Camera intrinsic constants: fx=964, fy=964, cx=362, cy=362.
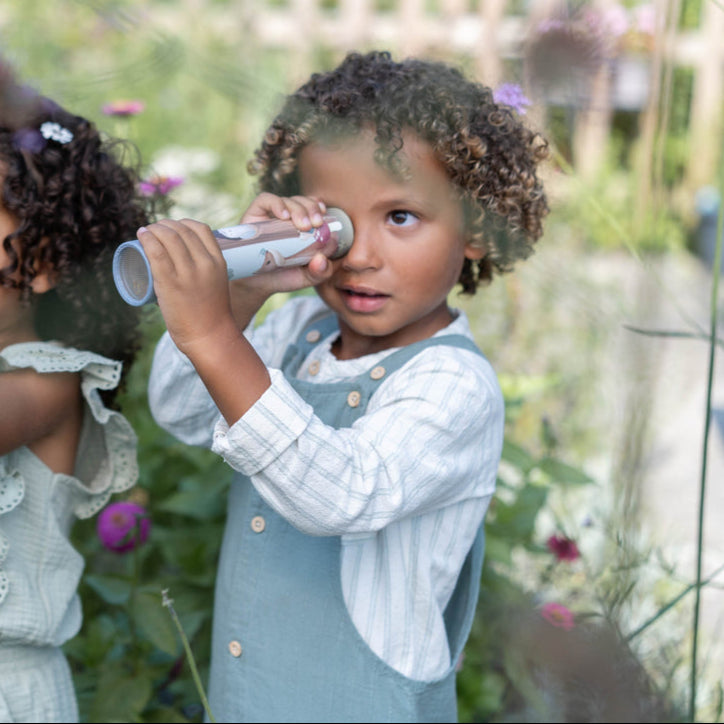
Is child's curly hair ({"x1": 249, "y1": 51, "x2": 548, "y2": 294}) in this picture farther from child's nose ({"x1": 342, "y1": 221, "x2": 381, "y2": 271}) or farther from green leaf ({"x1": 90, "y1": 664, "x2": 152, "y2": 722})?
green leaf ({"x1": 90, "y1": 664, "x2": 152, "y2": 722})

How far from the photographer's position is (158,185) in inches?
51.3

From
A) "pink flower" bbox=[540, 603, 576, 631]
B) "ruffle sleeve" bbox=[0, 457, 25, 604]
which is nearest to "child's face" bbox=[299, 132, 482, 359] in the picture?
"ruffle sleeve" bbox=[0, 457, 25, 604]

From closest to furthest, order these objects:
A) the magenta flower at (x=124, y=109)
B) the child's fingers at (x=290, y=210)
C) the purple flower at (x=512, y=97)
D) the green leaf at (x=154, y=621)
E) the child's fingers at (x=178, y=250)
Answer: the child's fingers at (x=178, y=250) → the child's fingers at (x=290, y=210) → the purple flower at (x=512, y=97) → the green leaf at (x=154, y=621) → the magenta flower at (x=124, y=109)

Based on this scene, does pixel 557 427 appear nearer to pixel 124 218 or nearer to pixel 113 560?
pixel 113 560

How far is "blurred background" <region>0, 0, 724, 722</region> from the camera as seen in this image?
3.90 feet

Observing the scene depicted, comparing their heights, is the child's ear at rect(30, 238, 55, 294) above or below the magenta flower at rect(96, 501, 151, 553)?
above

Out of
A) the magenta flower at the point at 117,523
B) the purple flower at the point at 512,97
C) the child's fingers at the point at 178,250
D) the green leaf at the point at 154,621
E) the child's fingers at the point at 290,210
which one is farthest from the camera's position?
the magenta flower at the point at 117,523

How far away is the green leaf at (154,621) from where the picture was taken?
45.8 inches

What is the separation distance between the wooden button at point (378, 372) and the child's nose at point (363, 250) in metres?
0.12

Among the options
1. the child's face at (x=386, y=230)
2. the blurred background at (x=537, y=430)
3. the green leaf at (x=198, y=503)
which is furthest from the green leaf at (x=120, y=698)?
the child's face at (x=386, y=230)

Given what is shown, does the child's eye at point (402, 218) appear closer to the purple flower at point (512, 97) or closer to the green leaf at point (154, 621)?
the purple flower at point (512, 97)

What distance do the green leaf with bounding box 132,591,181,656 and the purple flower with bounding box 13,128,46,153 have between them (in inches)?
21.7

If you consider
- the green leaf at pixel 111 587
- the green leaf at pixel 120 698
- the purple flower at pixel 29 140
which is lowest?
the green leaf at pixel 120 698

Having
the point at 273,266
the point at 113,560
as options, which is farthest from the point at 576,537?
the point at 273,266
